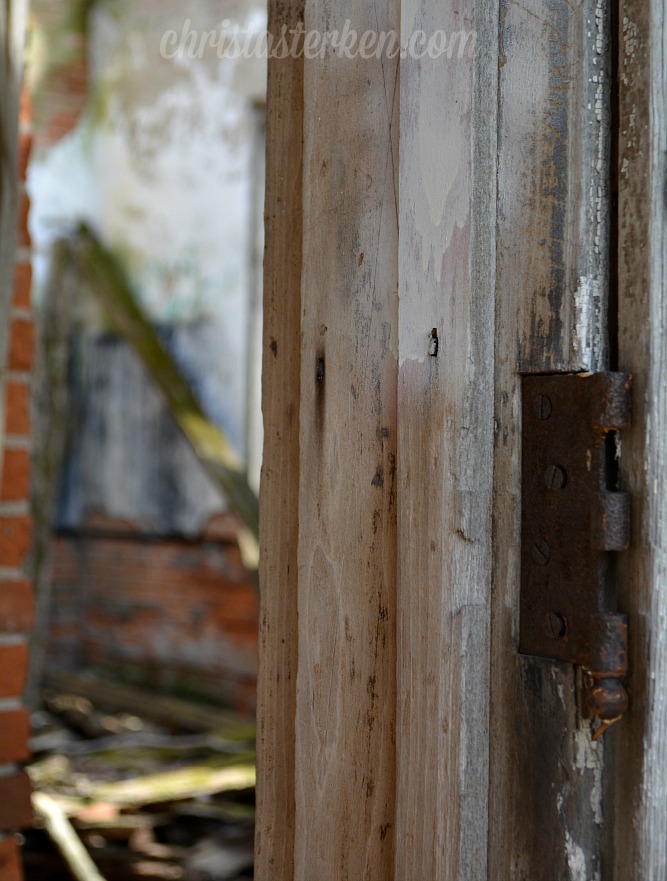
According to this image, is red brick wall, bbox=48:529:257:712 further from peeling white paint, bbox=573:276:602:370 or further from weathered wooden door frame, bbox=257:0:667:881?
peeling white paint, bbox=573:276:602:370

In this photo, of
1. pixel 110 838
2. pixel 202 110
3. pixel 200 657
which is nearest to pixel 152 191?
pixel 202 110

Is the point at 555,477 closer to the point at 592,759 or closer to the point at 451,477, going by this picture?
the point at 451,477

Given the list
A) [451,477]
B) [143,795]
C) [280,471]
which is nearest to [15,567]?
[280,471]

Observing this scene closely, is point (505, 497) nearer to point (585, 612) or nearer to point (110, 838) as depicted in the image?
point (585, 612)

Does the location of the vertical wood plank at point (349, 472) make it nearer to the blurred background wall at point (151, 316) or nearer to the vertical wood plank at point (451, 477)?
the vertical wood plank at point (451, 477)

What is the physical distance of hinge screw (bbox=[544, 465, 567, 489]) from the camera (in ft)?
2.10

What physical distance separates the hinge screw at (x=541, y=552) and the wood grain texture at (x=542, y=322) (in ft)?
0.06

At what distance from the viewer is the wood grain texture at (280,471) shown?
0.83 metres

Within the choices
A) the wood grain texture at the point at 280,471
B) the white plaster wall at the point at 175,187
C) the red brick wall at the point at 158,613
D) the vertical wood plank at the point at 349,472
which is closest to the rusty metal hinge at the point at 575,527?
the vertical wood plank at the point at 349,472

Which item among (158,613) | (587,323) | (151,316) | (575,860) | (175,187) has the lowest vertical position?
(158,613)

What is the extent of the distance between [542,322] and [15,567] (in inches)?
49.0

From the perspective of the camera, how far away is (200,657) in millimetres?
5898

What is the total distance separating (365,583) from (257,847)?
0.89ft

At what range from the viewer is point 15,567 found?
167 cm
